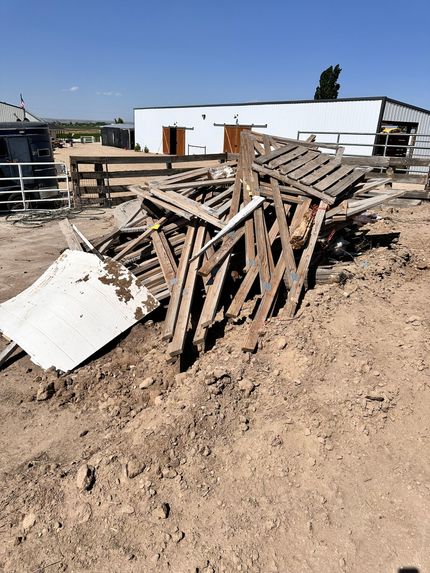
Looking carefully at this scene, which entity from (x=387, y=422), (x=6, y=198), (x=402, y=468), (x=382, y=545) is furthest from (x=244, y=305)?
(x=6, y=198)

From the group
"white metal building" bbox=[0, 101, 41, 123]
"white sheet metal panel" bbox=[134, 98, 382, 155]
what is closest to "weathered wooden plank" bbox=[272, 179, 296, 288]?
"white metal building" bbox=[0, 101, 41, 123]

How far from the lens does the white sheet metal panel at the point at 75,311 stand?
14.8 ft

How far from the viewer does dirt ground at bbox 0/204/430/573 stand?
8.34ft

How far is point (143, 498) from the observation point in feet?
9.34

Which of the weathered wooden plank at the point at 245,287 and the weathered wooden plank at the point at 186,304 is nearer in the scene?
the weathered wooden plank at the point at 186,304

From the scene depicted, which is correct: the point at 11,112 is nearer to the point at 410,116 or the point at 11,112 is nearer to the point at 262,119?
the point at 262,119

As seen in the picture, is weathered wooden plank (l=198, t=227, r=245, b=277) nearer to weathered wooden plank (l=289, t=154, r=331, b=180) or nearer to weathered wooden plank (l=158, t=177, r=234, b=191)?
weathered wooden plank (l=289, t=154, r=331, b=180)

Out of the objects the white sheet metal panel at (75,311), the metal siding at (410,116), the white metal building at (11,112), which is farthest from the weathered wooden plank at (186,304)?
the metal siding at (410,116)

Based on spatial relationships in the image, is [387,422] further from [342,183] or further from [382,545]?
[342,183]

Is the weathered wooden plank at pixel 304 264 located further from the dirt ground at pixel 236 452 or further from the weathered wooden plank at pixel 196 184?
the weathered wooden plank at pixel 196 184

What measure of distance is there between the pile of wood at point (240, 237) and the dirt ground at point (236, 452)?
1.20ft

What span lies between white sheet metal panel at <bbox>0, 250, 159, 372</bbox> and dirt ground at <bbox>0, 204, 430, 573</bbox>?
22 centimetres

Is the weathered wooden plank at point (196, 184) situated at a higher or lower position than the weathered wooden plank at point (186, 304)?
higher

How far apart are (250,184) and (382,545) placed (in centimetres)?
437
